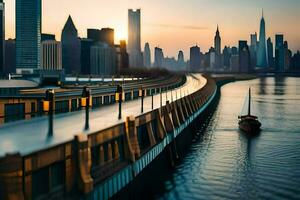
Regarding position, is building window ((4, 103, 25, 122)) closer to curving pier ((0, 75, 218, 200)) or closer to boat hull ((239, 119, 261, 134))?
curving pier ((0, 75, 218, 200))

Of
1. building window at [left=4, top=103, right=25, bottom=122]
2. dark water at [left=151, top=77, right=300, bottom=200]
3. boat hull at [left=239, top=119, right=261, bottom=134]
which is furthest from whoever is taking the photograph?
boat hull at [left=239, top=119, right=261, bottom=134]

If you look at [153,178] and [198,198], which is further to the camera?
[153,178]

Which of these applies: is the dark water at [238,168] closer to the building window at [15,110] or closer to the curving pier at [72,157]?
the curving pier at [72,157]

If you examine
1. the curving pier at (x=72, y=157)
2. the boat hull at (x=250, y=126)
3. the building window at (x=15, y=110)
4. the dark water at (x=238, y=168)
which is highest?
the building window at (x=15, y=110)

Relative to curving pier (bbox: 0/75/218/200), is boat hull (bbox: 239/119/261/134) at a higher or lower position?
lower

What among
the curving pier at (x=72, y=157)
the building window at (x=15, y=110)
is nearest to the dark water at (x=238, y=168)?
the curving pier at (x=72, y=157)

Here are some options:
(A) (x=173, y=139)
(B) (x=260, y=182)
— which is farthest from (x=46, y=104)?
(A) (x=173, y=139)

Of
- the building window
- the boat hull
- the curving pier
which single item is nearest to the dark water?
the boat hull

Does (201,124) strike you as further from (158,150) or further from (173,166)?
(158,150)

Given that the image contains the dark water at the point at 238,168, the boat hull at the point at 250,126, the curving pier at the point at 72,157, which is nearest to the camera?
the curving pier at the point at 72,157
